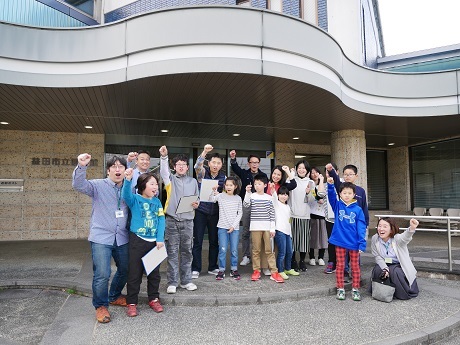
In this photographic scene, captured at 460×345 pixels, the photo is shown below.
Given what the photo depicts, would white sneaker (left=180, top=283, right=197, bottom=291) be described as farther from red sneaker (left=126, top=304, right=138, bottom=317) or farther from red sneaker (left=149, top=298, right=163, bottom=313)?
red sneaker (left=126, top=304, right=138, bottom=317)

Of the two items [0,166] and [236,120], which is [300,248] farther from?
[0,166]

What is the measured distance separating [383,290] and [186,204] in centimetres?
282

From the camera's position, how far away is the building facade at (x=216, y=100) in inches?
228

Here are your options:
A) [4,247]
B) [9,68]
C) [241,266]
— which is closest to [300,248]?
[241,266]

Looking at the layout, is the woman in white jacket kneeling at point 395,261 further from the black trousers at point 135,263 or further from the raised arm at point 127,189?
the raised arm at point 127,189

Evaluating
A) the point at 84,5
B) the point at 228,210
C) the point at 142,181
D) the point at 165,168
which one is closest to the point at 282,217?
the point at 228,210

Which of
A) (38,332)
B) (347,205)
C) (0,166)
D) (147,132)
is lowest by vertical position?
(38,332)

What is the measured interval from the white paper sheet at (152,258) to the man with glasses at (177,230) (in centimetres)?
44

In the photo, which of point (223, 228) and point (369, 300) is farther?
point (223, 228)

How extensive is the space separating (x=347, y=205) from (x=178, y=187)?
7.62 ft

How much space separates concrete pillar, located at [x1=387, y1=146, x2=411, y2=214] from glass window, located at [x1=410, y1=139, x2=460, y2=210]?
0.79ft

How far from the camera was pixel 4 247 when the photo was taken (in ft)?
27.2

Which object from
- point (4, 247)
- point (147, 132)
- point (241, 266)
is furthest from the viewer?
point (147, 132)

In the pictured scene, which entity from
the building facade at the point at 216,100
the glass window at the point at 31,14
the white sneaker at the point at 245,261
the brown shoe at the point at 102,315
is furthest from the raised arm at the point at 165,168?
the glass window at the point at 31,14
